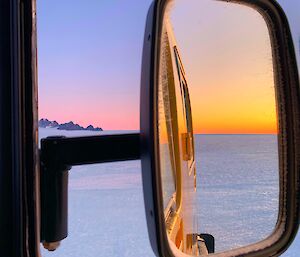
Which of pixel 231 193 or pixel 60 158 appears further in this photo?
pixel 231 193

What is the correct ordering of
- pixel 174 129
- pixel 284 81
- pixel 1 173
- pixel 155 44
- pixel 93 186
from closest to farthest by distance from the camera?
1. pixel 155 44
2. pixel 1 173
3. pixel 284 81
4. pixel 174 129
5. pixel 93 186

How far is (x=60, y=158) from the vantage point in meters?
0.81

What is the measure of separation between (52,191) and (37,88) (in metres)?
0.19

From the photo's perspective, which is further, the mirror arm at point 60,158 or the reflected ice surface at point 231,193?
the reflected ice surface at point 231,193

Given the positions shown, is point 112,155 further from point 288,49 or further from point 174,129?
point 174,129

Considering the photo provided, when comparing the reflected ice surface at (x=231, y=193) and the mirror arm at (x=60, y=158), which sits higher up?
the mirror arm at (x=60, y=158)

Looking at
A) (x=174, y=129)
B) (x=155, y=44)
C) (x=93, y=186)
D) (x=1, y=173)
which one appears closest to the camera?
(x=155, y=44)

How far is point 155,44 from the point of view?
620 millimetres

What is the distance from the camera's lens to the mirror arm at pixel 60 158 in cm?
80

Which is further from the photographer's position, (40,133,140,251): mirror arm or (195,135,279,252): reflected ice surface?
(195,135,279,252): reflected ice surface

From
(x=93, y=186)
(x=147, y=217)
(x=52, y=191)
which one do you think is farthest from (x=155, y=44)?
(x=93, y=186)

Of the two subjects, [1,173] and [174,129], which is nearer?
[1,173]

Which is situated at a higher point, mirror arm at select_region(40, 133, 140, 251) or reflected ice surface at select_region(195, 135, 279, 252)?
mirror arm at select_region(40, 133, 140, 251)

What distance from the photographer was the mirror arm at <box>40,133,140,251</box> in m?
0.80
